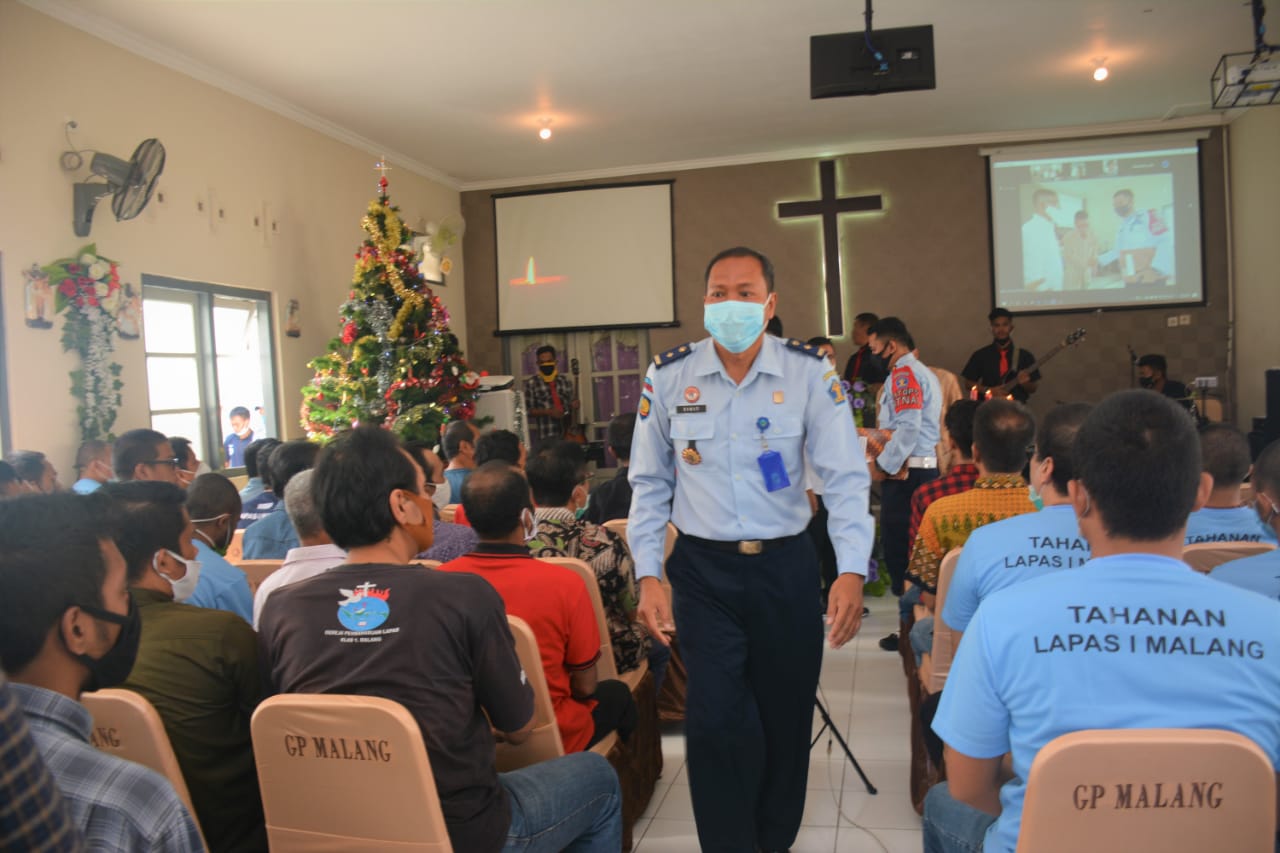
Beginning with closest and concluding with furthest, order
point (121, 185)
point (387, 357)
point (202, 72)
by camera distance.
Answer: point (121, 185) → point (202, 72) → point (387, 357)

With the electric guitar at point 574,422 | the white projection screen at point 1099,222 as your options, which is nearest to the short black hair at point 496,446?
the electric guitar at point 574,422

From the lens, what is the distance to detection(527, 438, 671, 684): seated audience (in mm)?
2908

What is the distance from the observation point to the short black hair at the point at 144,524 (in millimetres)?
1939

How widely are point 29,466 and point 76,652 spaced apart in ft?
11.2

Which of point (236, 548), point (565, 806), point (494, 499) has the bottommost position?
point (565, 806)

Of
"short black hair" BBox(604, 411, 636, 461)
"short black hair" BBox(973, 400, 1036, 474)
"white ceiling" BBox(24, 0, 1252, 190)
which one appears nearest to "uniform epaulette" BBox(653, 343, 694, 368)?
"short black hair" BBox(973, 400, 1036, 474)

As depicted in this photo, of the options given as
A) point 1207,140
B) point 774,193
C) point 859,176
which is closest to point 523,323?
point 774,193

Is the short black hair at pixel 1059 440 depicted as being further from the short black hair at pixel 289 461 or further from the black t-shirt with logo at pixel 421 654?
the short black hair at pixel 289 461

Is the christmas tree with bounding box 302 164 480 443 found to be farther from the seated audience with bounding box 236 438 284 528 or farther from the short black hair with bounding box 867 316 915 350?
the short black hair with bounding box 867 316 915 350

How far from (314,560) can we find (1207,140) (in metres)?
9.35

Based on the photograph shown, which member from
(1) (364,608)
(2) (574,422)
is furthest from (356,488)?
(2) (574,422)

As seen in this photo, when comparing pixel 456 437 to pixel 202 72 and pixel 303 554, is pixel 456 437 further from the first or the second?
pixel 202 72

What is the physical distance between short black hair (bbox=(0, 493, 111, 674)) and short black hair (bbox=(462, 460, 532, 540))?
1214 millimetres

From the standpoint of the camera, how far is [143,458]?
4.00 meters
